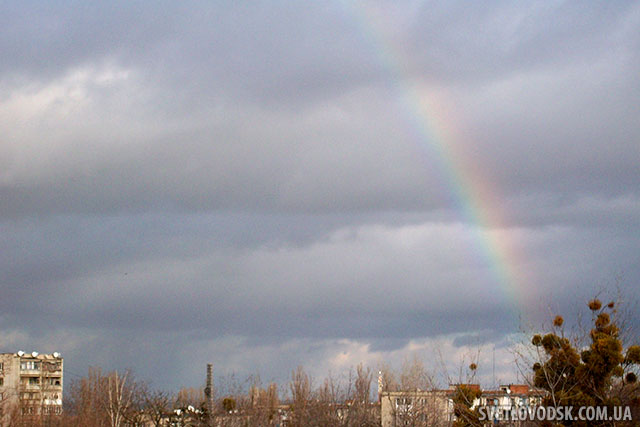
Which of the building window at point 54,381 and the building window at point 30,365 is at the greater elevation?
the building window at point 30,365

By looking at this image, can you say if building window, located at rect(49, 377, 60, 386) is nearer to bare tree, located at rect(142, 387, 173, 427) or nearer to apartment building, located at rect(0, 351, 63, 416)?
apartment building, located at rect(0, 351, 63, 416)

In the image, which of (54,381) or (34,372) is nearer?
(34,372)

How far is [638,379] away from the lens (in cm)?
3684

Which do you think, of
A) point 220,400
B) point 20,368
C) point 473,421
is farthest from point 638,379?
point 20,368

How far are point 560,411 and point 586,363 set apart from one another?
95.2 inches

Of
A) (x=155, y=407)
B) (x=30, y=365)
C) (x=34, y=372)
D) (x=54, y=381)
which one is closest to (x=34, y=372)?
(x=34, y=372)

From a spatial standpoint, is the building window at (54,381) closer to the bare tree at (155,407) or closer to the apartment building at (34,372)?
the apartment building at (34,372)

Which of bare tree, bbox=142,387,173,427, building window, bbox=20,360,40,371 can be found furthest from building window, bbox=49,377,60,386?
bare tree, bbox=142,387,173,427

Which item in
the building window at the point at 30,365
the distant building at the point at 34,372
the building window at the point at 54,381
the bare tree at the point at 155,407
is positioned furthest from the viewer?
the building window at the point at 54,381

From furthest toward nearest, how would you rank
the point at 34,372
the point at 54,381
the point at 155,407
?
the point at 54,381
the point at 34,372
the point at 155,407

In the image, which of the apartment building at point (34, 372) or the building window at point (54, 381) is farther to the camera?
the building window at point (54, 381)

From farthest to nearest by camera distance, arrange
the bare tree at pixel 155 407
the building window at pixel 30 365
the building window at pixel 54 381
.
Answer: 1. the building window at pixel 54 381
2. the building window at pixel 30 365
3. the bare tree at pixel 155 407

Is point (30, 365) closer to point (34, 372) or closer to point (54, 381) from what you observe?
point (34, 372)

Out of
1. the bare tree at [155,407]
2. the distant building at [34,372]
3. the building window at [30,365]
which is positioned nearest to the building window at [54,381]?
the distant building at [34,372]
